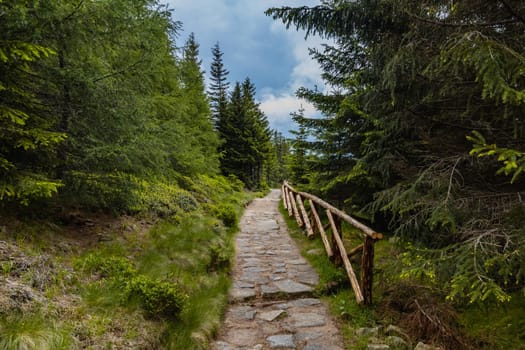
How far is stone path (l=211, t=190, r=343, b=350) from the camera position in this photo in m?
3.12

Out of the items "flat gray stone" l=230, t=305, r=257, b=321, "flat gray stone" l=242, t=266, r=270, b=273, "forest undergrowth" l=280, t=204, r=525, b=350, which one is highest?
"forest undergrowth" l=280, t=204, r=525, b=350

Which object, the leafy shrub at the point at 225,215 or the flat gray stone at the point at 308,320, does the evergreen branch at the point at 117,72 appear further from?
the leafy shrub at the point at 225,215

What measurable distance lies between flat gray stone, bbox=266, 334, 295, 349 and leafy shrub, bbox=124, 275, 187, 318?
1.10 meters

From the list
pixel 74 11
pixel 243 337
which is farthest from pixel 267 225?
pixel 74 11

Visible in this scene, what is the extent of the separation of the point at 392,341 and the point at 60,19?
214 inches

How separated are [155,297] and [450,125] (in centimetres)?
452

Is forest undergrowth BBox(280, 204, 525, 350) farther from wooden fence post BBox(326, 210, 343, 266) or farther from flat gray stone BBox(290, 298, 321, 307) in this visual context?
wooden fence post BBox(326, 210, 343, 266)

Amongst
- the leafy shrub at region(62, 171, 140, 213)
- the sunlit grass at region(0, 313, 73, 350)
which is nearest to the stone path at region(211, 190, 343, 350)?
the sunlit grass at region(0, 313, 73, 350)

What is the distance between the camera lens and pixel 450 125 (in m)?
4.02

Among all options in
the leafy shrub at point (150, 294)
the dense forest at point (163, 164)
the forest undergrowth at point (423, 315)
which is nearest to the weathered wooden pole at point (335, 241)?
the forest undergrowth at point (423, 315)

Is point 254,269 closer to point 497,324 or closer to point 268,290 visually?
point 268,290

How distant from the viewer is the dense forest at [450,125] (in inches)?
93.5

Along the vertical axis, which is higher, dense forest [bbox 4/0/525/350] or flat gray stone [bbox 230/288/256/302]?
dense forest [bbox 4/0/525/350]

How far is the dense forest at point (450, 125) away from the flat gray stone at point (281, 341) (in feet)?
5.03
